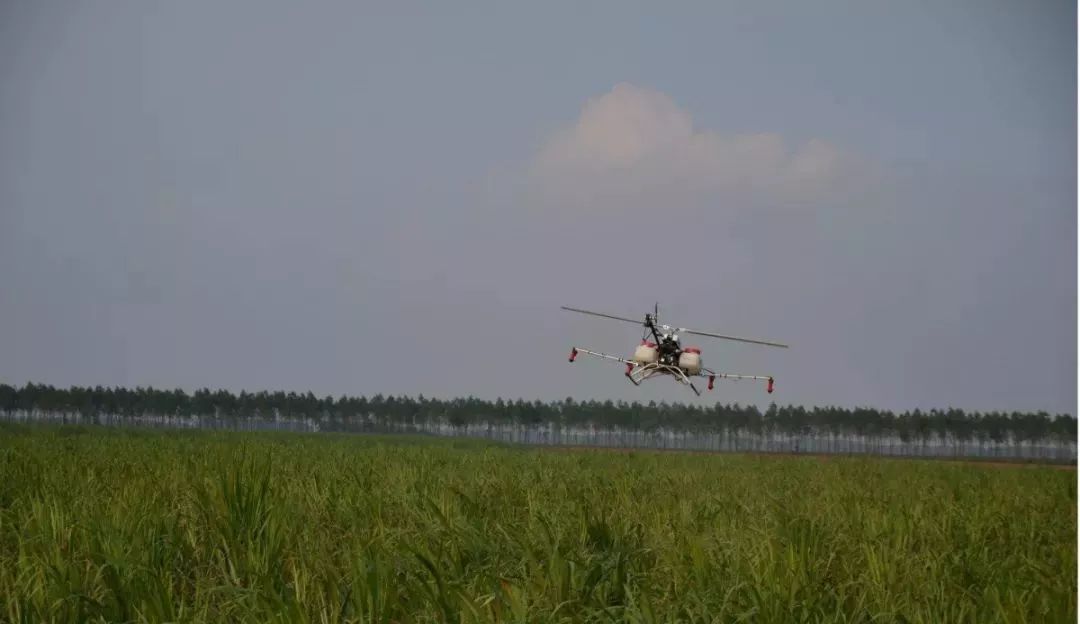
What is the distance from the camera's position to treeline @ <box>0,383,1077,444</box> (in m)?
174

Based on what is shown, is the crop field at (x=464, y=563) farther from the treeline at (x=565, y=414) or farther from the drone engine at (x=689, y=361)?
the treeline at (x=565, y=414)

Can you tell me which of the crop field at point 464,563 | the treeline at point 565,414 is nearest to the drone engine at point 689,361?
the crop field at point 464,563

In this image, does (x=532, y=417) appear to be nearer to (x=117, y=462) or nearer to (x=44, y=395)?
(x=44, y=395)

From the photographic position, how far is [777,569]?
18.4 ft

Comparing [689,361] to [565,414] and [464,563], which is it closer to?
[464,563]

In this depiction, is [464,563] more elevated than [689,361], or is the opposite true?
[689,361]

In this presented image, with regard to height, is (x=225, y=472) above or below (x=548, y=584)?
above

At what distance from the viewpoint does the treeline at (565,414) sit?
573 feet

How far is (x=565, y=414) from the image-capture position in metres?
190

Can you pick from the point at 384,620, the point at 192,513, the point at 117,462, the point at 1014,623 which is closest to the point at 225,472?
the point at 192,513

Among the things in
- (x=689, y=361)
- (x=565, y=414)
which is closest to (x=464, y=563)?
(x=689, y=361)

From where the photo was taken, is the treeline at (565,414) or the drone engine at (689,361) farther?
the treeline at (565,414)

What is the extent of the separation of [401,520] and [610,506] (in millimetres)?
2789

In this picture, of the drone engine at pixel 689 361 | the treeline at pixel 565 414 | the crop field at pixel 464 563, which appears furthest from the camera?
the treeline at pixel 565 414
